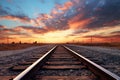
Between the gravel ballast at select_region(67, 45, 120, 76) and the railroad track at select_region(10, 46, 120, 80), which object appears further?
the gravel ballast at select_region(67, 45, 120, 76)

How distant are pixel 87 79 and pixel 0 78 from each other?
1.91 m

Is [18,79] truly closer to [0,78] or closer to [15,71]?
[0,78]

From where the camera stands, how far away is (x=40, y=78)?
4.67 metres

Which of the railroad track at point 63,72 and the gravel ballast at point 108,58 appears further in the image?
the gravel ballast at point 108,58

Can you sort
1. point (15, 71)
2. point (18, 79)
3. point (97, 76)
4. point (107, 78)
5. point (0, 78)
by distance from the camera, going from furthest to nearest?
point (15, 71), point (97, 76), point (0, 78), point (107, 78), point (18, 79)

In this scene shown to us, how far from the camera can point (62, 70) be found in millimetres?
5902

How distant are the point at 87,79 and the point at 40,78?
1050mm

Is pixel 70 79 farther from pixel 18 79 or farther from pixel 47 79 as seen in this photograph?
pixel 18 79

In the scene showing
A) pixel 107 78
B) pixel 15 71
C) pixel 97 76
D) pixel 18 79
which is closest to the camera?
pixel 18 79

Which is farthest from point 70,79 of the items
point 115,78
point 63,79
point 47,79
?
point 115,78

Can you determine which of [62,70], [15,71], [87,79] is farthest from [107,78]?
[15,71]

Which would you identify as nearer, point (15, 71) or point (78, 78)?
Result: point (78, 78)

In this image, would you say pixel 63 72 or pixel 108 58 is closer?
pixel 63 72

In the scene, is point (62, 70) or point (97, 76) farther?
point (62, 70)
